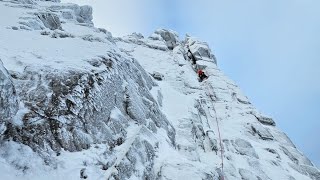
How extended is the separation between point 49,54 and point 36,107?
12.1ft

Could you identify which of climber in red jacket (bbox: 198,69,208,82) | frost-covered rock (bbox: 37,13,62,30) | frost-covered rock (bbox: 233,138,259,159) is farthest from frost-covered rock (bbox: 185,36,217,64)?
frost-covered rock (bbox: 233,138,259,159)

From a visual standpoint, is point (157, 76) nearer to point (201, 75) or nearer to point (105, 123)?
point (201, 75)

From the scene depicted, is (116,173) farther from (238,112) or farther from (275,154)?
(238,112)

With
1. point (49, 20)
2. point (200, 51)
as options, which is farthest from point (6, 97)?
point (200, 51)

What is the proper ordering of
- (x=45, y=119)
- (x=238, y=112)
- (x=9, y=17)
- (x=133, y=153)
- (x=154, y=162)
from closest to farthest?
(x=45, y=119), (x=133, y=153), (x=154, y=162), (x=9, y=17), (x=238, y=112)

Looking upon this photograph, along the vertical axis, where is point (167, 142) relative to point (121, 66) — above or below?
below

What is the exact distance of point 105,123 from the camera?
10070 millimetres

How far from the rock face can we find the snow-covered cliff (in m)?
0.02

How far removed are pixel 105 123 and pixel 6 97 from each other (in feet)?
12.7

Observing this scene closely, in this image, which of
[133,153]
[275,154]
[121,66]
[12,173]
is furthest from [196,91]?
[12,173]

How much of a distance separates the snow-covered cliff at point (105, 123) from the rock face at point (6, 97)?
2 centimetres

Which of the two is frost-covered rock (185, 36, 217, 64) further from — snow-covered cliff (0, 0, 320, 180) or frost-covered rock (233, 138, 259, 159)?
frost-covered rock (233, 138, 259, 159)

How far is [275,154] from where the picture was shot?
1733 cm

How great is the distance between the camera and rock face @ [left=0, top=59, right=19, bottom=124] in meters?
6.46
